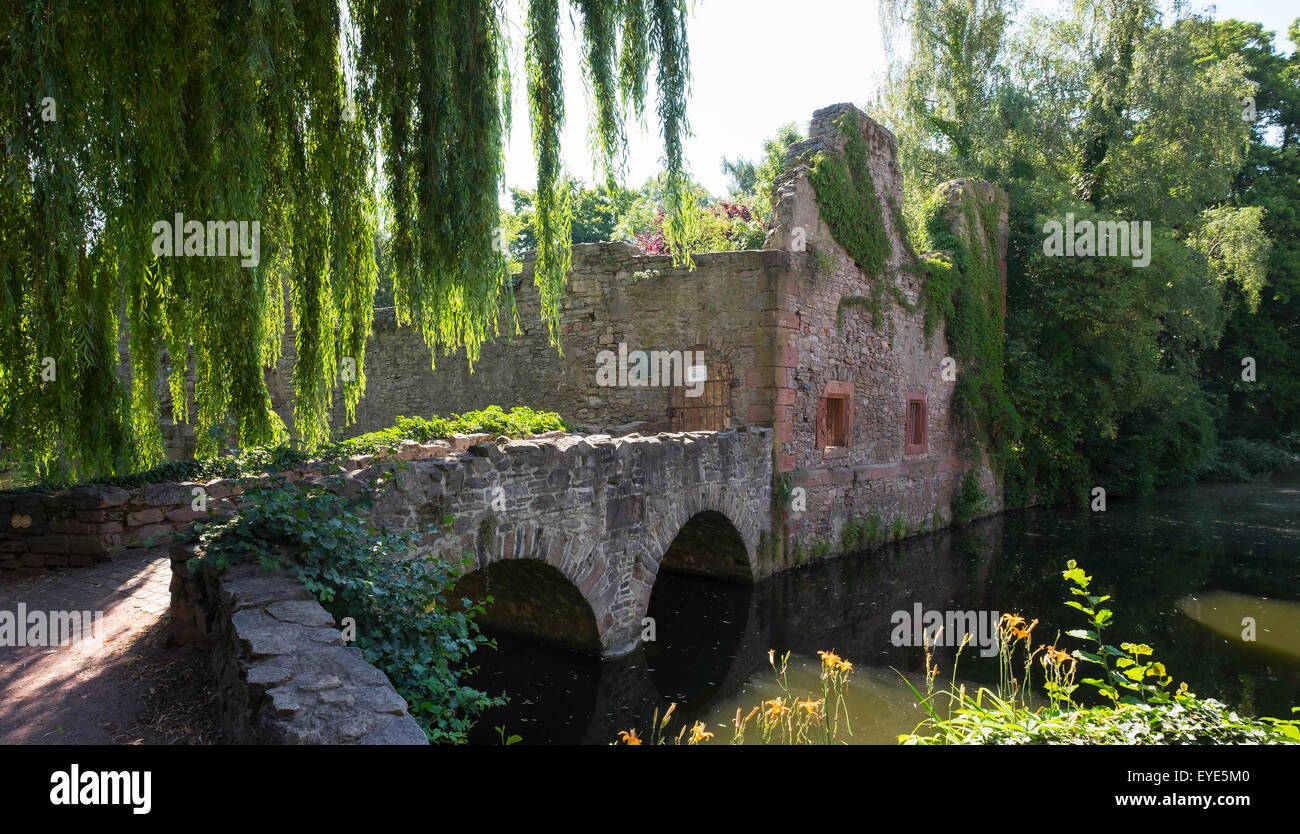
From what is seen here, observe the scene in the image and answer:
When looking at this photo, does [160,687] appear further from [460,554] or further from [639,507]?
[639,507]

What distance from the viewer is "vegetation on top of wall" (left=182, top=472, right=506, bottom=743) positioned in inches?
136

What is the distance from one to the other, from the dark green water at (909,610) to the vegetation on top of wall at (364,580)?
2337 millimetres

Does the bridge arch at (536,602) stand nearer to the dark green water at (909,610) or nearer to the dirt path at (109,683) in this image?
the dark green water at (909,610)

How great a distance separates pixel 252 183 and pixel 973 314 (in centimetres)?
1481

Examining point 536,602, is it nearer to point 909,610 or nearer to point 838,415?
point 909,610

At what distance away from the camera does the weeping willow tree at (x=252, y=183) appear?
350cm

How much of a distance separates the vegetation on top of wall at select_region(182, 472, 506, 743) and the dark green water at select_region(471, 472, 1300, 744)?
7.67 feet

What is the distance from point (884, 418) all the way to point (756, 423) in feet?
12.3

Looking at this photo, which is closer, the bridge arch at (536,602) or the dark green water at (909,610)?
the dark green water at (909,610)

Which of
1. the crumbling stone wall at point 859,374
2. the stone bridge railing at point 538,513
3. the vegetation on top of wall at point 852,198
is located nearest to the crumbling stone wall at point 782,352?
the crumbling stone wall at point 859,374

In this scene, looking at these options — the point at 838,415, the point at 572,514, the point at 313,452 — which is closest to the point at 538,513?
the point at 572,514

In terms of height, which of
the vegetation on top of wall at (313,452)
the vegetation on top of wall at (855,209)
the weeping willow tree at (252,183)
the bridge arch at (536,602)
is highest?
the vegetation on top of wall at (855,209)

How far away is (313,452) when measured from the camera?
5.16 m
